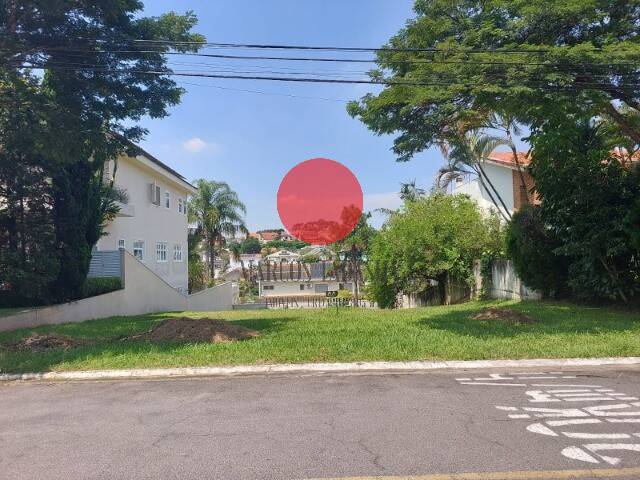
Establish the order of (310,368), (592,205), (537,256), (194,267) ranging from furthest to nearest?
1. (194,267)
2. (537,256)
3. (592,205)
4. (310,368)

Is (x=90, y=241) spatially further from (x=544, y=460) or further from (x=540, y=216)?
(x=544, y=460)

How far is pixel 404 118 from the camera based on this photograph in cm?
1250

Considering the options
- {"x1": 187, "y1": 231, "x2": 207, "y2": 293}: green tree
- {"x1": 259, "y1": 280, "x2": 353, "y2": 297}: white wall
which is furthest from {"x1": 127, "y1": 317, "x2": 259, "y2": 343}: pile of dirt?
{"x1": 259, "y1": 280, "x2": 353, "y2": 297}: white wall

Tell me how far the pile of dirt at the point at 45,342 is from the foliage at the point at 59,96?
3278 mm

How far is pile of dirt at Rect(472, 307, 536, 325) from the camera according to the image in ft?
36.6

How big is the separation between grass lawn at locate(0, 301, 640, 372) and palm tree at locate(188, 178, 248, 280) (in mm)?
31329

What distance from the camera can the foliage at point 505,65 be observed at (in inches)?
412

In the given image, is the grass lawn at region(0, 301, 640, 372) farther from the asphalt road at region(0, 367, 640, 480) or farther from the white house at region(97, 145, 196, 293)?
the white house at region(97, 145, 196, 293)

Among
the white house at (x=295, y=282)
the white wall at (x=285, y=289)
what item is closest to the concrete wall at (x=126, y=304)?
the white house at (x=295, y=282)

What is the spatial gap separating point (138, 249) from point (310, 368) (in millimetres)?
19907

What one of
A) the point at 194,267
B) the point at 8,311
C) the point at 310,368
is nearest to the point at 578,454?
the point at 310,368

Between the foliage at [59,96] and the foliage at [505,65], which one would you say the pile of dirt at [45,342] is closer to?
the foliage at [59,96]

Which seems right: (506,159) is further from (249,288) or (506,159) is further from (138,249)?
(249,288)

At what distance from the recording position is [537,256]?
15.9m
